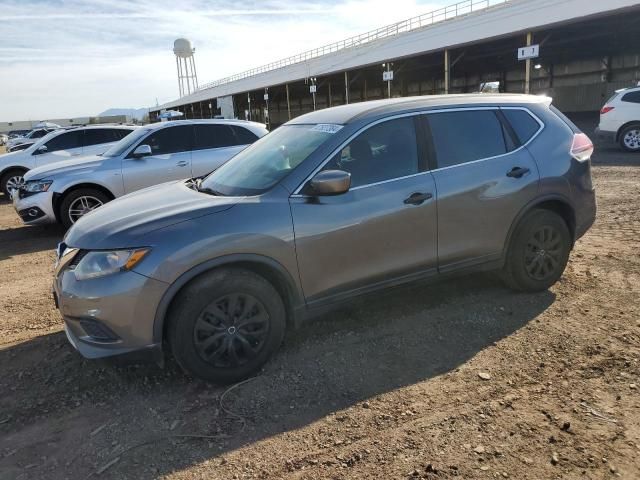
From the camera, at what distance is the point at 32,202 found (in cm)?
802

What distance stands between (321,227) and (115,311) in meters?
1.43

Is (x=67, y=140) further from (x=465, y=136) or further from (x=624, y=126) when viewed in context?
(x=624, y=126)

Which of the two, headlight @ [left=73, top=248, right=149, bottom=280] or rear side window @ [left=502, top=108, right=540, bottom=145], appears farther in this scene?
rear side window @ [left=502, top=108, right=540, bottom=145]

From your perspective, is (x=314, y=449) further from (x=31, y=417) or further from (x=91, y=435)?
(x=31, y=417)

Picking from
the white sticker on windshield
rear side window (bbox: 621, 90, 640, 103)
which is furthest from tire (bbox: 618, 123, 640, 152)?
the white sticker on windshield

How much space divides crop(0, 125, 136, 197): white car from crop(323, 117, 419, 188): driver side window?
9331 mm

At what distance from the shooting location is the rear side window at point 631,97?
13.6 meters

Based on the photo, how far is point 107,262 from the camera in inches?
123

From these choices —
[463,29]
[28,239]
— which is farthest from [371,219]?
[463,29]

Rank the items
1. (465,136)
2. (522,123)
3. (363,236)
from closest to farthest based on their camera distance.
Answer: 1. (363,236)
2. (465,136)
3. (522,123)

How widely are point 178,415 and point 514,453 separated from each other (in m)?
1.97

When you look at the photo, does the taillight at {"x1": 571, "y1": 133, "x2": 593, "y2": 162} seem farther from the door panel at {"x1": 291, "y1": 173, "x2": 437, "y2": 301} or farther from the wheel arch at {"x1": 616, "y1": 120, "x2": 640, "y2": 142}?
the wheel arch at {"x1": 616, "y1": 120, "x2": 640, "y2": 142}

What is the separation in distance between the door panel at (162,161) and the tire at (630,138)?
39.9 feet

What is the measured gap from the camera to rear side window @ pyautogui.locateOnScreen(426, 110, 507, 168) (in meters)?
4.05
